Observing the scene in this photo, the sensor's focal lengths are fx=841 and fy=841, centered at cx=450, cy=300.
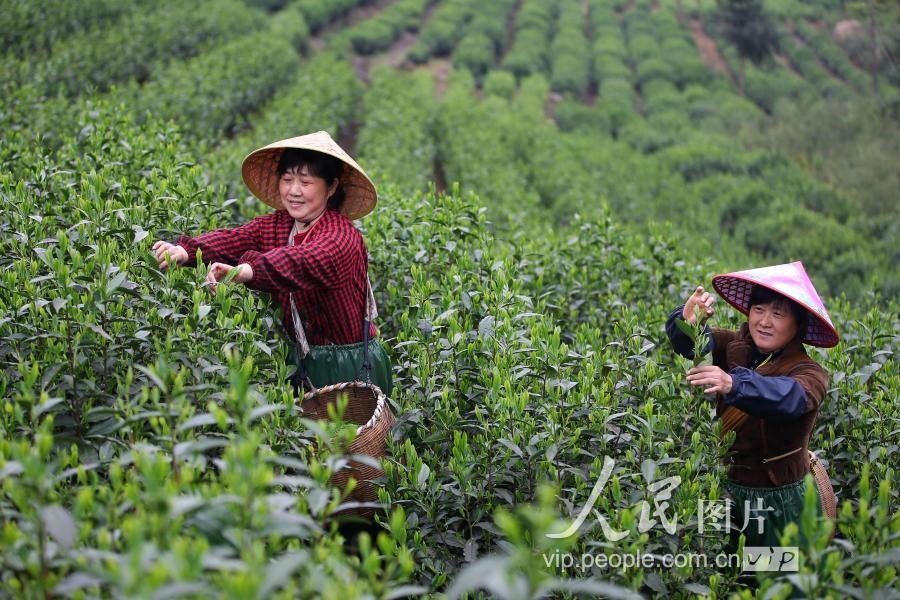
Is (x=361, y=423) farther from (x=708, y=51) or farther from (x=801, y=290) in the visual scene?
(x=708, y=51)

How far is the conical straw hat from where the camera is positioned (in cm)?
308

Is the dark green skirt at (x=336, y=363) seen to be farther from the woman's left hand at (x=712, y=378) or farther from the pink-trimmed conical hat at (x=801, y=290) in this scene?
the pink-trimmed conical hat at (x=801, y=290)

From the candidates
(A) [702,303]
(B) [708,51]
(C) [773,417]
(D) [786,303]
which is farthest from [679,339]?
(B) [708,51]

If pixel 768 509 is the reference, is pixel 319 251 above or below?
above

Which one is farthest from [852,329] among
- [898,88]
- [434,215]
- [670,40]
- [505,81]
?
[670,40]

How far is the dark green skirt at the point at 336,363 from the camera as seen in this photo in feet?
9.90

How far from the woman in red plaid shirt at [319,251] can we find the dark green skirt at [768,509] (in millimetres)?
1310

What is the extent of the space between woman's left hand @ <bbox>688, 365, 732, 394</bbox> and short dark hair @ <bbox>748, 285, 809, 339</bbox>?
0.52 meters

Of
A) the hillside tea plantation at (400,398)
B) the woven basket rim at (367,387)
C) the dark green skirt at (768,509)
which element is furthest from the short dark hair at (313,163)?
the dark green skirt at (768,509)

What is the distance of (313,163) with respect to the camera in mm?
3082

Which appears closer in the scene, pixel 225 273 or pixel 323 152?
pixel 225 273

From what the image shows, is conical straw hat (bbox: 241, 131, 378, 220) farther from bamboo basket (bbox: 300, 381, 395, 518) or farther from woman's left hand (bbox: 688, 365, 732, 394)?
woman's left hand (bbox: 688, 365, 732, 394)

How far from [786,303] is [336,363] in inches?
62.2

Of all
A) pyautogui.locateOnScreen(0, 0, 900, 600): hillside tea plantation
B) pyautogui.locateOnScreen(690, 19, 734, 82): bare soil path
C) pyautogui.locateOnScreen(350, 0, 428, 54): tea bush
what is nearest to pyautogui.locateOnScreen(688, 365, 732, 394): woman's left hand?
A: pyautogui.locateOnScreen(0, 0, 900, 600): hillside tea plantation
